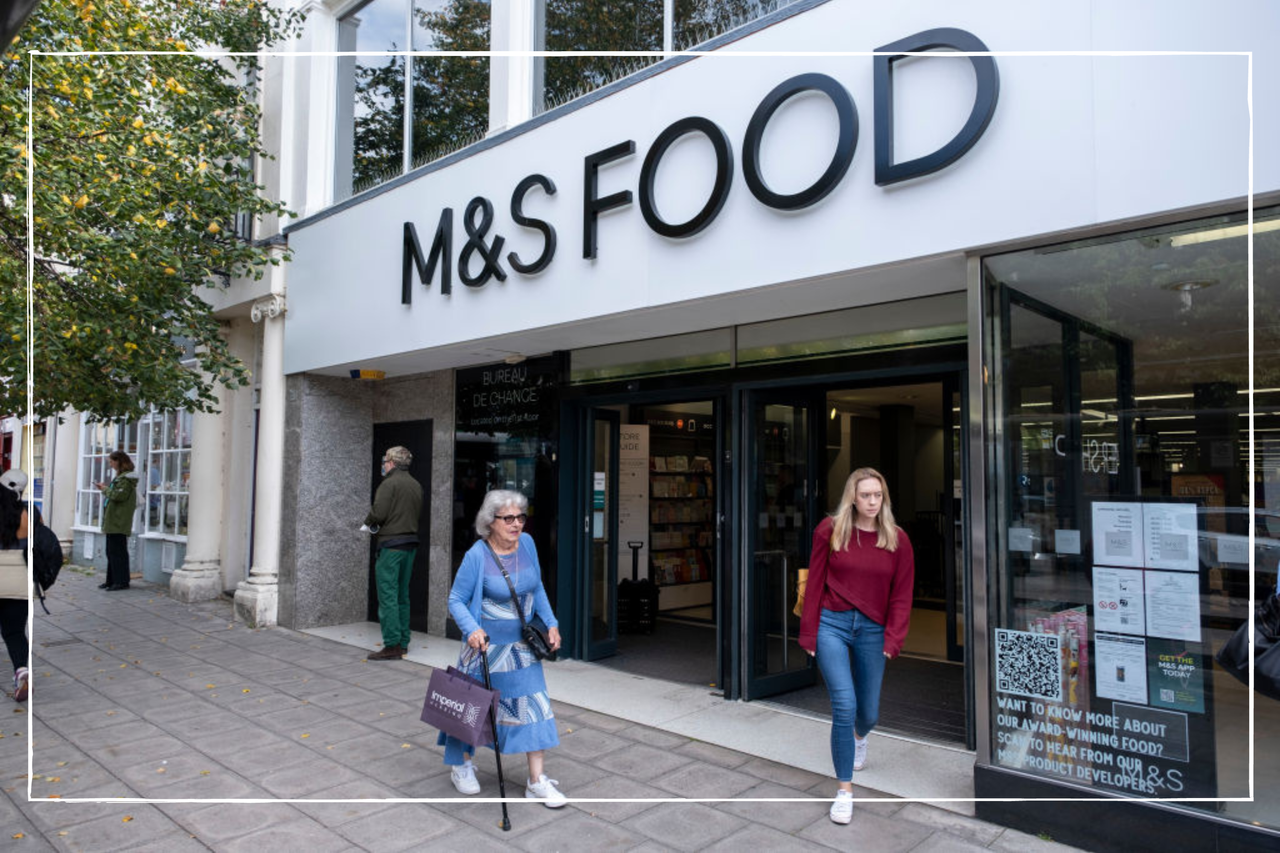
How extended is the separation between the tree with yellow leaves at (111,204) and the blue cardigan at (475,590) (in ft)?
13.2

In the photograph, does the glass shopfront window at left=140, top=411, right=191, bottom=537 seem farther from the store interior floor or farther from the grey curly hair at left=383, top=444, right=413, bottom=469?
the store interior floor

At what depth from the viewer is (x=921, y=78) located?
4.34 m

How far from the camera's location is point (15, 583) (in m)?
5.88

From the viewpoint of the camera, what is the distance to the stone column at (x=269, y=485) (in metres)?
9.17

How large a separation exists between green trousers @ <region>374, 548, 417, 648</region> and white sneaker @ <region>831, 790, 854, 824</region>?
4.63 metres

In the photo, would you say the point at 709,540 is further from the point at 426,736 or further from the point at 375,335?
the point at 426,736

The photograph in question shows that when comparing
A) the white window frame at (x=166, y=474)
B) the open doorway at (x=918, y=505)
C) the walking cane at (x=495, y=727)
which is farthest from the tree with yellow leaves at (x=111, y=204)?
the open doorway at (x=918, y=505)

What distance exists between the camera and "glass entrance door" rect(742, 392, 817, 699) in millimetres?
6102

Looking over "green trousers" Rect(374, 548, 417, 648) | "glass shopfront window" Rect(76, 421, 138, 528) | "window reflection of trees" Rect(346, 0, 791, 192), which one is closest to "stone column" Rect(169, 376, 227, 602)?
"glass shopfront window" Rect(76, 421, 138, 528)

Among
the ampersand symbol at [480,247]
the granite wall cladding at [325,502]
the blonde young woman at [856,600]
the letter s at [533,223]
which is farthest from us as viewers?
the granite wall cladding at [325,502]

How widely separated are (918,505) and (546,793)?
33.9ft

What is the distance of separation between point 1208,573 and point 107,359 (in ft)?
27.0

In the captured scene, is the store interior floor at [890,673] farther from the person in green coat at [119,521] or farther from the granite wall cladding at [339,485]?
the person in green coat at [119,521]

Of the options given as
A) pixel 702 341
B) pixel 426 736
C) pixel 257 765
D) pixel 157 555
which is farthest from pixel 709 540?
pixel 157 555
